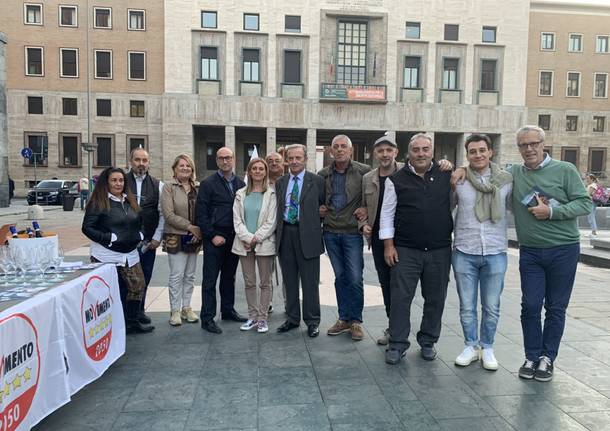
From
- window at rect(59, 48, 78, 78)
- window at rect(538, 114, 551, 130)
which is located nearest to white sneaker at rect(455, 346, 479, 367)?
window at rect(59, 48, 78, 78)

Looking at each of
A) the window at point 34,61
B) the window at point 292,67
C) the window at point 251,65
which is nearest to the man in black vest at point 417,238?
the window at point 292,67

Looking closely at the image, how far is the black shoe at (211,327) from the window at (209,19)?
113 feet

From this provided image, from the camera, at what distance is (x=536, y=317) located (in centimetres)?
382

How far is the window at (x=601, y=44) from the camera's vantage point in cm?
4194

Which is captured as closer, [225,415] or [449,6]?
[225,415]

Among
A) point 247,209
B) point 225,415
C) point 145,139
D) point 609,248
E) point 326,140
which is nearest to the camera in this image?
point 225,415

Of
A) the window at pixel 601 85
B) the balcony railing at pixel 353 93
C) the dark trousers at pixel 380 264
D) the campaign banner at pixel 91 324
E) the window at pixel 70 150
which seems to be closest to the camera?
the campaign banner at pixel 91 324

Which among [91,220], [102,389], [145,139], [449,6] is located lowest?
[102,389]

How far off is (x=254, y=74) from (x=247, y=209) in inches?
1285

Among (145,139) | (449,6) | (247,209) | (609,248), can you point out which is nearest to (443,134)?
(449,6)

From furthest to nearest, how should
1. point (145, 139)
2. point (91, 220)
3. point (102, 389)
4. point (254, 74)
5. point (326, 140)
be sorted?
1. point (326, 140)
2. point (145, 139)
3. point (254, 74)
4. point (91, 220)
5. point (102, 389)

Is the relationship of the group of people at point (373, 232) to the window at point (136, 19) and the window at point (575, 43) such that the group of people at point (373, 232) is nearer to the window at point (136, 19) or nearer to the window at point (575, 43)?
the window at point (136, 19)

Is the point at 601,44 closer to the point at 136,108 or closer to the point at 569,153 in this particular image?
the point at 569,153

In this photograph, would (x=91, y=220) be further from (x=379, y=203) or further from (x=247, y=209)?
(x=379, y=203)
